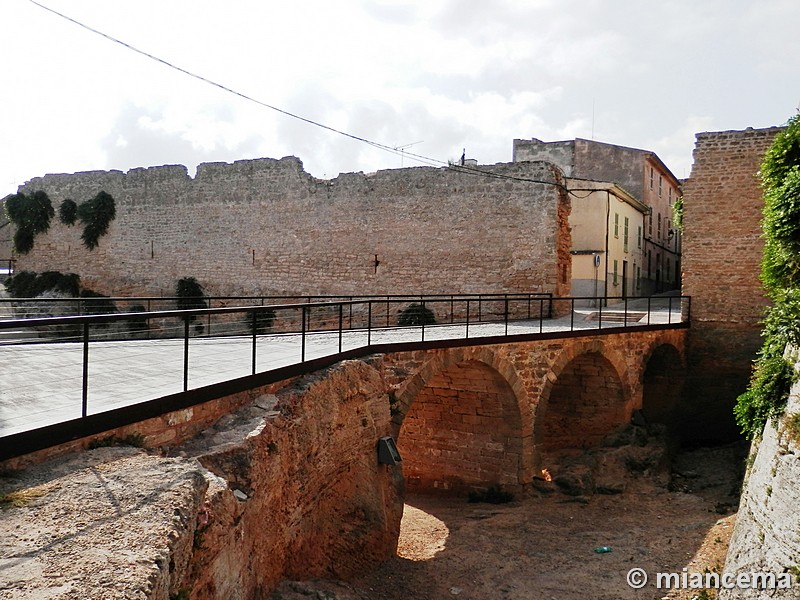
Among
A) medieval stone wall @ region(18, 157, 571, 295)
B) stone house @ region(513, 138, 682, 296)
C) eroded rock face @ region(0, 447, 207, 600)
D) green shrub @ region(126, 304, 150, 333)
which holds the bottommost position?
eroded rock face @ region(0, 447, 207, 600)

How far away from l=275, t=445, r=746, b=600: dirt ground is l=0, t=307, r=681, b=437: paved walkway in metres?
2.32

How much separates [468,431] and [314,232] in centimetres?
880

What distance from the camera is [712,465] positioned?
45.4 feet

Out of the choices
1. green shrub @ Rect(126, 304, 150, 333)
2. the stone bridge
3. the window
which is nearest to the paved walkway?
the stone bridge

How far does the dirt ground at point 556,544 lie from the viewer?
8.58 m

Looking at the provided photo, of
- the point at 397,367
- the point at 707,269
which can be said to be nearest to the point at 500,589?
the point at 397,367

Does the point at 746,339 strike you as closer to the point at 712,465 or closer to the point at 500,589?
the point at 712,465

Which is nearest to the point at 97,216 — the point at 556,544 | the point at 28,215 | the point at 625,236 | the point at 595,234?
the point at 28,215

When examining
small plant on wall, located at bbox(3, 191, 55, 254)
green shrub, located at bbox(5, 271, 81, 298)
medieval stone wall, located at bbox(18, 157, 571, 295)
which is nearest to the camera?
medieval stone wall, located at bbox(18, 157, 571, 295)

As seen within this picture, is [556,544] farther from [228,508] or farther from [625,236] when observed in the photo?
[625,236]

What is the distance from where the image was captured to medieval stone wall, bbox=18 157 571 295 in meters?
16.4

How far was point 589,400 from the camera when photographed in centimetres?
1436

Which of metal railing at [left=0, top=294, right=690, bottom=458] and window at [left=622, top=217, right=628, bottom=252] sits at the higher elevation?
window at [left=622, top=217, right=628, bottom=252]

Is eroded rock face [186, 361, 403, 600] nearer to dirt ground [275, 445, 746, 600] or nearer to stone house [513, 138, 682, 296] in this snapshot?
dirt ground [275, 445, 746, 600]
